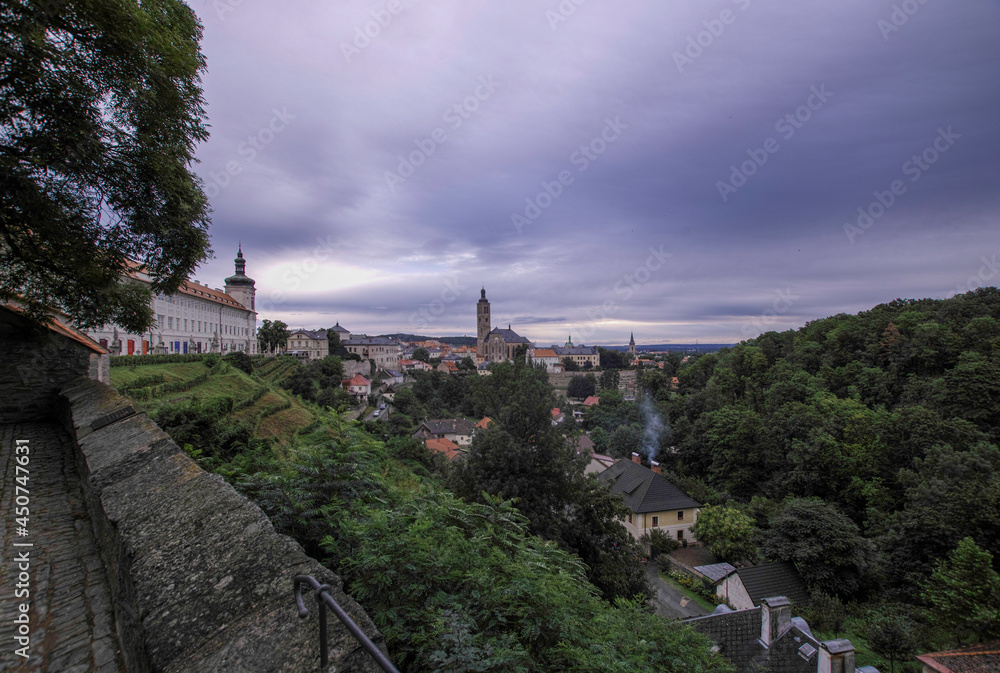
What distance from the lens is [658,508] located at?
82.3ft

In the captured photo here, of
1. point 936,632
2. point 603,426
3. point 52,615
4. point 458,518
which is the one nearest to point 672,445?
point 603,426

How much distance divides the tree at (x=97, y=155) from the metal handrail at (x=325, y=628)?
16.4 feet

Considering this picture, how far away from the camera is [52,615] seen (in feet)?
8.38

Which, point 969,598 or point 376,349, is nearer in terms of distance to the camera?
point 969,598

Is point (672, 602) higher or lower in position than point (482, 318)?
lower

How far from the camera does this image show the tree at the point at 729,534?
21.7 metres

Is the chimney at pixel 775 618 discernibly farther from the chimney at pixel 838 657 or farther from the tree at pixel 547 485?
the tree at pixel 547 485

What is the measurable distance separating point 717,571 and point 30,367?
22958mm

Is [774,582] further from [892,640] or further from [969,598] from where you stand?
[969,598]

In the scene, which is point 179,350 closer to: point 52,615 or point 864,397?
point 52,615

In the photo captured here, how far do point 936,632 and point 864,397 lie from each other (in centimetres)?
3119

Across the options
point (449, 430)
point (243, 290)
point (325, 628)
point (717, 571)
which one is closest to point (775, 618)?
point (717, 571)

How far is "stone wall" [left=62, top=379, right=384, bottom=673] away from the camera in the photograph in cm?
169

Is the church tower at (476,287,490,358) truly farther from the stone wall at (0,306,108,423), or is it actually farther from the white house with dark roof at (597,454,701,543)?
the stone wall at (0,306,108,423)
